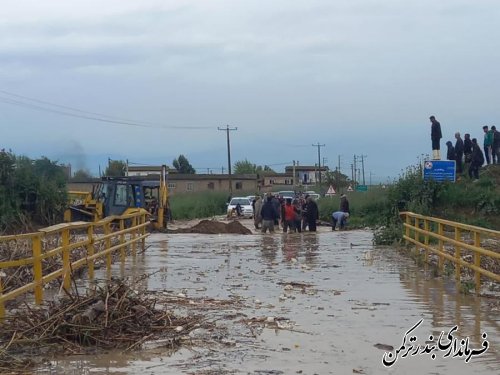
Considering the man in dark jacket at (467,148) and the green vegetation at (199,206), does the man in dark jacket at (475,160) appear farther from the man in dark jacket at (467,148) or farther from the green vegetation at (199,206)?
the green vegetation at (199,206)

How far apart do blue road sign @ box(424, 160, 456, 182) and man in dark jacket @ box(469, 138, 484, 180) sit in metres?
2.20

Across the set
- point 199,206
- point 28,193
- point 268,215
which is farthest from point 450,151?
point 199,206

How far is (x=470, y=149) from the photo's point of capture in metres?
31.9

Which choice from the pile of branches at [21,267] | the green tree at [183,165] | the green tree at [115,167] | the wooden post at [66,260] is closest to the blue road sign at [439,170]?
the pile of branches at [21,267]

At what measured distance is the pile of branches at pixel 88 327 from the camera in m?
7.77

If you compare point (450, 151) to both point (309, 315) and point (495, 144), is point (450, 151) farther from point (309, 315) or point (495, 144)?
point (309, 315)

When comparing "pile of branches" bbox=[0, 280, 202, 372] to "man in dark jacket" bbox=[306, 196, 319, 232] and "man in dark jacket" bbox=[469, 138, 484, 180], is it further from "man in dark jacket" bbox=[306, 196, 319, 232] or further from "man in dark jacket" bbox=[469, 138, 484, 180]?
"man in dark jacket" bbox=[469, 138, 484, 180]

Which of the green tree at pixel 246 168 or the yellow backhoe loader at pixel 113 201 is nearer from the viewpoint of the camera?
the yellow backhoe loader at pixel 113 201

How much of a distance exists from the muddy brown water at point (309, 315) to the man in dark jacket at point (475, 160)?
12.7 meters

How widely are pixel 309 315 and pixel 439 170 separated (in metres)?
19.4

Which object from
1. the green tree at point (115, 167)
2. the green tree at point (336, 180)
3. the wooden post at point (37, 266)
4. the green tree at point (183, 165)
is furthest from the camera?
the green tree at point (183, 165)

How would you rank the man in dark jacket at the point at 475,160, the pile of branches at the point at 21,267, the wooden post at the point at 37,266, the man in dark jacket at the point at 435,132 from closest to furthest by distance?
1. the wooden post at the point at 37,266
2. the pile of branches at the point at 21,267
3. the man in dark jacket at the point at 435,132
4. the man in dark jacket at the point at 475,160

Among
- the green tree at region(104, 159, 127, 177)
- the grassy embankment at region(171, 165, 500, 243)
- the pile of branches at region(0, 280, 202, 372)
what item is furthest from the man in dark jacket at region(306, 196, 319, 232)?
the green tree at region(104, 159, 127, 177)

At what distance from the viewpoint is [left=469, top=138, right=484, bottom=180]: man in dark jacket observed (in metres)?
30.2
